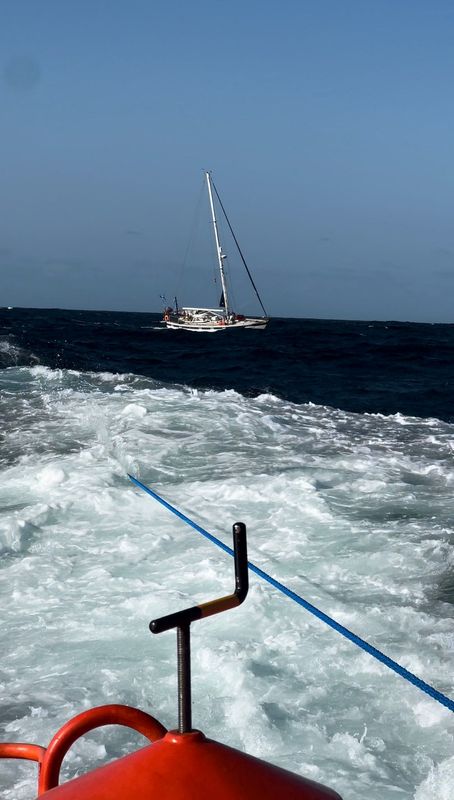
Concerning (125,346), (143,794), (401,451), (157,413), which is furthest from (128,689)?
(125,346)

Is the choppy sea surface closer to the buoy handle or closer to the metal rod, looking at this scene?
the buoy handle

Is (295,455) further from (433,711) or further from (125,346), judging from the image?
(125,346)

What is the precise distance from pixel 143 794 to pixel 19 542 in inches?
181

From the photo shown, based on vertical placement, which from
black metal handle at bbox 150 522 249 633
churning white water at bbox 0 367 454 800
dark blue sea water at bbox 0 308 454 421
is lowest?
churning white water at bbox 0 367 454 800

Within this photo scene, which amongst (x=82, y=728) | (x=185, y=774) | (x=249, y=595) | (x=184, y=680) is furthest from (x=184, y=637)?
(x=249, y=595)

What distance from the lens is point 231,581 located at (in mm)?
4973

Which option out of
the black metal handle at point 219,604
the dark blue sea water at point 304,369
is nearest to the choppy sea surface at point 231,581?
the black metal handle at point 219,604

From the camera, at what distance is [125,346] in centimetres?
2925

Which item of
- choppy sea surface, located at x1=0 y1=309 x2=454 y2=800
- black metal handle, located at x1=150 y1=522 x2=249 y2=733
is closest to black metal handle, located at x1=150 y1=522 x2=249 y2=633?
black metal handle, located at x1=150 y1=522 x2=249 y2=733

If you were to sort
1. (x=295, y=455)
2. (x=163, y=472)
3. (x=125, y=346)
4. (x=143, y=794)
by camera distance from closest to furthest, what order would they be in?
1. (x=143, y=794)
2. (x=163, y=472)
3. (x=295, y=455)
4. (x=125, y=346)

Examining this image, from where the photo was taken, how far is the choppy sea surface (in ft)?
10.8

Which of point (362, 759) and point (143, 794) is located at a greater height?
point (143, 794)

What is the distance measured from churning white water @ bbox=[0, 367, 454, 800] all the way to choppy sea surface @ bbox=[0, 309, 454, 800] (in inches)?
0.5

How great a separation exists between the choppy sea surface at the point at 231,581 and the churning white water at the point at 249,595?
13 mm
